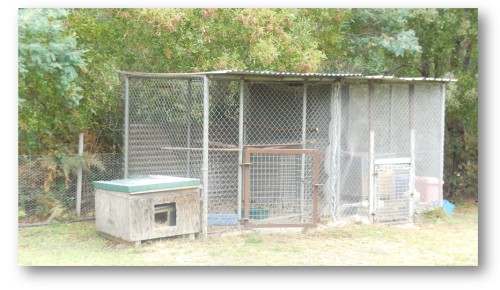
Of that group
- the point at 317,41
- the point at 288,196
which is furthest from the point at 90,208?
the point at 317,41

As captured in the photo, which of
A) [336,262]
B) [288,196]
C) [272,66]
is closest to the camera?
[336,262]

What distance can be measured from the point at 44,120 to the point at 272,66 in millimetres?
3555

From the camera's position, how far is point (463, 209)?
10.2m

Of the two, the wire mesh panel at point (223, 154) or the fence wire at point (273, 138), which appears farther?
the fence wire at point (273, 138)

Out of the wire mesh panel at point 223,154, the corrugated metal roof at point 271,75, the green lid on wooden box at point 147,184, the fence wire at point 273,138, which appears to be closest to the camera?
the green lid on wooden box at point 147,184

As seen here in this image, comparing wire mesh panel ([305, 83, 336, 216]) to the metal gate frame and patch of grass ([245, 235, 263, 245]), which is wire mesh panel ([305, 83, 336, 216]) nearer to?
the metal gate frame

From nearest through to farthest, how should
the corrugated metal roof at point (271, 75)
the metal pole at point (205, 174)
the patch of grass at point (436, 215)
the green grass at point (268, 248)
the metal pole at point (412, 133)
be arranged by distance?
the green grass at point (268, 248) < the corrugated metal roof at point (271, 75) < the metal pole at point (205, 174) < the metal pole at point (412, 133) < the patch of grass at point (436, 215)

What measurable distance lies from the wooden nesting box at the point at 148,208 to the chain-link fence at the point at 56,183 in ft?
4.35

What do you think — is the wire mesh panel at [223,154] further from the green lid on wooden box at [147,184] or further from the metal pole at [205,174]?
the green lid on wooden box at [147,184]

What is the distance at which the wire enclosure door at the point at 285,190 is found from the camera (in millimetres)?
7816

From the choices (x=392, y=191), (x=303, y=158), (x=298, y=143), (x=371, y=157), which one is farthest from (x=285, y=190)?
(x=392, y=191)

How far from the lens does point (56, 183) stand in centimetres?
862

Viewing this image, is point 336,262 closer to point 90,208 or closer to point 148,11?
point 90,208

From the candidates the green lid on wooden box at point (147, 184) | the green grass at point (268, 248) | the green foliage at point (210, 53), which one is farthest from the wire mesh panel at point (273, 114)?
the green lid on wooden box at point (147, 184)
